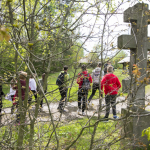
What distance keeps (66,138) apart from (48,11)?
3063mm

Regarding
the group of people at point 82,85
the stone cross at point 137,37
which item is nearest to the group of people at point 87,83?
the group of people at point 82,85

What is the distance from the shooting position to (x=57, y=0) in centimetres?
277

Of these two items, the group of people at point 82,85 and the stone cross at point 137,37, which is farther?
the stone cross at point 137,37

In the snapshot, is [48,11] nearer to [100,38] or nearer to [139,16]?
[100,38]

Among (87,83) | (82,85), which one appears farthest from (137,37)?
(82,85)

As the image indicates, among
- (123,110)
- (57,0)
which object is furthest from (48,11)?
(123,110)

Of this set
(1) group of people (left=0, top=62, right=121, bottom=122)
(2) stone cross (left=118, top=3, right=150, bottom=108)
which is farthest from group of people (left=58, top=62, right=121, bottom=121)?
(2) stone cross (left=118, top=3, right=150, bottom=108)

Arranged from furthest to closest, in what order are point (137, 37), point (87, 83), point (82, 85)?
point (87, 83) → point (137, 37) → point (82, 85)

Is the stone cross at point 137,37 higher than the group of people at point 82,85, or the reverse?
the stone cross at point 137,37

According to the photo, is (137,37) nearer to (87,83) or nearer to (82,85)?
(87,83)

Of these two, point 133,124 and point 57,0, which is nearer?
point 57,0

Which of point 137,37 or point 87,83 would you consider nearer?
point 137,37

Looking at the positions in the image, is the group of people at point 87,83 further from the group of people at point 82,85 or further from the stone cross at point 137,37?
the stone cross at point 137,37

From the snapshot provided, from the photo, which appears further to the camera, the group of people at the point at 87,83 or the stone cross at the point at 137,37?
the stone cross at the point at 137,37
